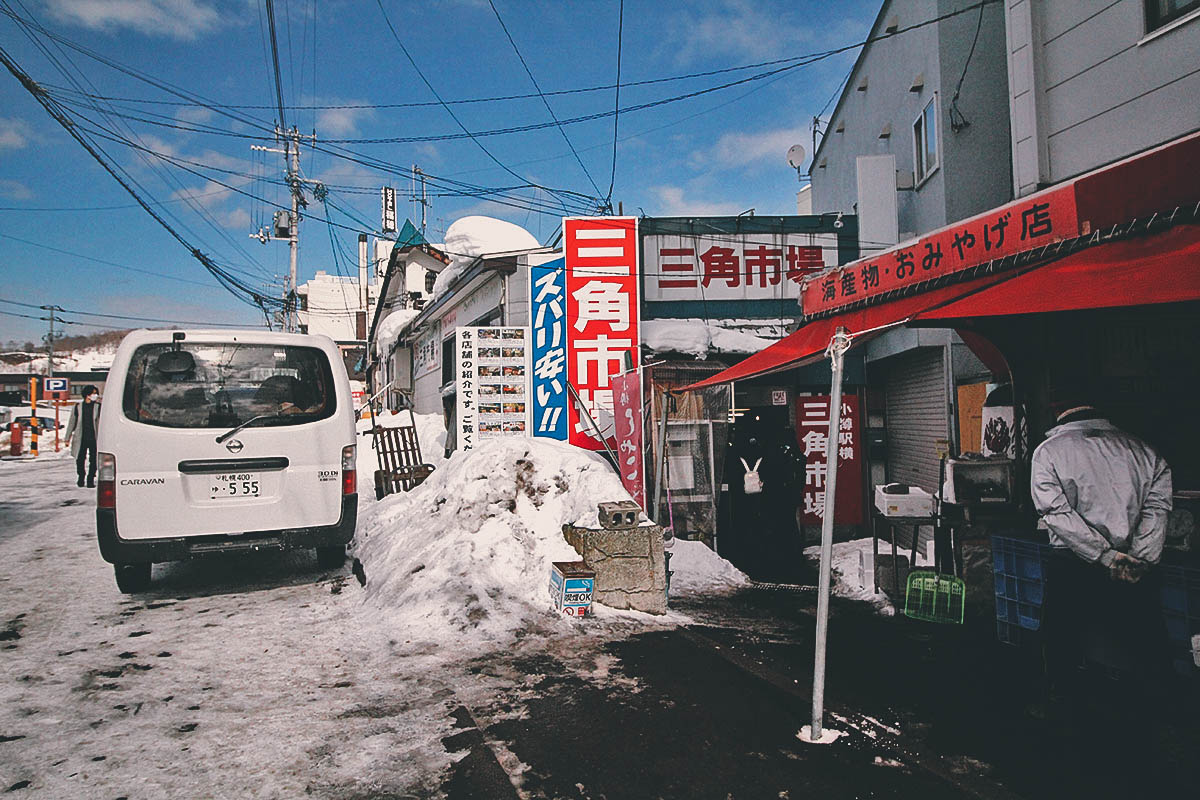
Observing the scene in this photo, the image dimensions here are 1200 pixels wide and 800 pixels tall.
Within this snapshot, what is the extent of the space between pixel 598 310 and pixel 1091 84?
20.7ft

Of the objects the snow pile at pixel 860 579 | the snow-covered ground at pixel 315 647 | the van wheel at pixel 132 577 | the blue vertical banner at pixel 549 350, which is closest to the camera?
the snow-covered ground at pixel 315 647

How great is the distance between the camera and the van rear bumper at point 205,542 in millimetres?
5262

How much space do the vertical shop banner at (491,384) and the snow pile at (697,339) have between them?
2090 millimetres

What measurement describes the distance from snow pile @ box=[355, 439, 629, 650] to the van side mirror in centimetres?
244

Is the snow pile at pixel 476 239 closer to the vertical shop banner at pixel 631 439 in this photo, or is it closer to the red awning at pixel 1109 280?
the vertical shop banner at pixel 631 439

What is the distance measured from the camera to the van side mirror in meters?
5.56

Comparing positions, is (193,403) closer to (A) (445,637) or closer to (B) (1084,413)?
(A) (445,637)

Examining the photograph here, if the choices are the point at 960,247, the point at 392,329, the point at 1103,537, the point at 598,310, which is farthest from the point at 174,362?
the point at 392,329

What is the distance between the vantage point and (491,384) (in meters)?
10.7

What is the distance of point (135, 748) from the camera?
315cm

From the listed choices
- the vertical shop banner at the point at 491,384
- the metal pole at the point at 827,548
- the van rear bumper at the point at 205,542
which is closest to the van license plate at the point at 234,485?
the van rear bumper at the point at 205,542

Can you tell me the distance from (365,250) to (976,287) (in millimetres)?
49149

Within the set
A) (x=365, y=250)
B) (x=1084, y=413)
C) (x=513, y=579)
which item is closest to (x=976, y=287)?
(x=1084, y=413)

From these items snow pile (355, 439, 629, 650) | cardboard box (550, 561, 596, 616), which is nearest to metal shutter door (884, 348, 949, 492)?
snow pile (355, 439, 629, 650)
